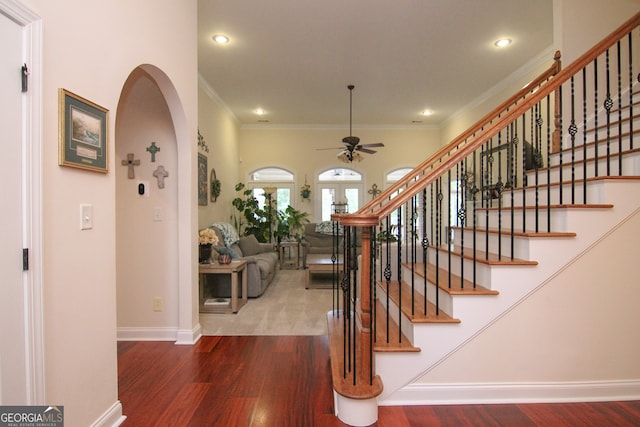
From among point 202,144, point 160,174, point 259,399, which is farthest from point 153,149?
point 259,399

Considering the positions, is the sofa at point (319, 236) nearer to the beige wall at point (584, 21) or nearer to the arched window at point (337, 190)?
the arched window at point (337, 190)

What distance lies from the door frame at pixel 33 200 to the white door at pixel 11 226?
0.01 metres

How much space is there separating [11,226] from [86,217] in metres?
0.36

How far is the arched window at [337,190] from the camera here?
7746mm

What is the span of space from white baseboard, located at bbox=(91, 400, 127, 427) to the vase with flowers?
2.13 metres

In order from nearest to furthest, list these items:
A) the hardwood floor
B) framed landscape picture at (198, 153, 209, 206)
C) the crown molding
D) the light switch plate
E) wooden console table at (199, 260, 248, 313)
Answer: the light switch plate < the hardwood floor < wooden console table at (199, 260, 248, 313) < framed landscape picture at (198, 153, 209, 206) < the crown molding

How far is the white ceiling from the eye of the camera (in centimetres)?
331

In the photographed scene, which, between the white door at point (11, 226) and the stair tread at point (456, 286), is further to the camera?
the stair tread at point (456, 286)

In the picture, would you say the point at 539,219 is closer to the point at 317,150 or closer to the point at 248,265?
the point at 248,265

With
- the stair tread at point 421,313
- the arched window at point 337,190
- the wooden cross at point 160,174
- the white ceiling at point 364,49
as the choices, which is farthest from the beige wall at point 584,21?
the arched window at point 337,190

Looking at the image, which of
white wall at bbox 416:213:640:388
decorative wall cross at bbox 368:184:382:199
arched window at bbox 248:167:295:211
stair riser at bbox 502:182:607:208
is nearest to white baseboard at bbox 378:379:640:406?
white wall at bbox 416:213:640:388

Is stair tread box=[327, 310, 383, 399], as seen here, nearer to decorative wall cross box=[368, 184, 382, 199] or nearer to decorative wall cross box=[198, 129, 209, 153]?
decorative wall cross box=[198, 129, 209, 153]

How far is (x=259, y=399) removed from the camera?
2.05 metres

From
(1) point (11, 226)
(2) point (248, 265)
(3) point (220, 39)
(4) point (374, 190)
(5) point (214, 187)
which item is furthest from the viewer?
(4) point (374, 190)
